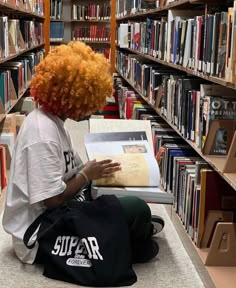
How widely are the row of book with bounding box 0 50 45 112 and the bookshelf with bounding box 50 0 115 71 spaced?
1894 millimetres

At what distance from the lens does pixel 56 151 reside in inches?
80.4

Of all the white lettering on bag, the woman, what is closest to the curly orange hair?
the woman

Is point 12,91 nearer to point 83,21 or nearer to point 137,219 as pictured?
point 137,219

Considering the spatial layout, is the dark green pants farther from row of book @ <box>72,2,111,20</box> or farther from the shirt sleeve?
row of book @ <box>72,2,111,20</box>

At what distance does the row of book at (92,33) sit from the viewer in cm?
834

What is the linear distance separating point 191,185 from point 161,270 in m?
0.47

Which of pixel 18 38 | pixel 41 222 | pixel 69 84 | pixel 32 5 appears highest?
pixel 32 5

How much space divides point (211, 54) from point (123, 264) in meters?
0.98

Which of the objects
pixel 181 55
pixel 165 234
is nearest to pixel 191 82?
pixel 181 55

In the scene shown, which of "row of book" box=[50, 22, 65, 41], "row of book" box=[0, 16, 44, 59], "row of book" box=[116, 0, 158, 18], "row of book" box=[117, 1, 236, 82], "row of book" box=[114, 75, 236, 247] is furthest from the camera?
"row of book" box=[50, 22, 65, 41]

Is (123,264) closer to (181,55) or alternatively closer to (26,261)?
(26,261)

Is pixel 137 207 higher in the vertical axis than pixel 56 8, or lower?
lower

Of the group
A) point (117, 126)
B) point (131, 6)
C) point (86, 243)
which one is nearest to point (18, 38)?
point (131, 6)

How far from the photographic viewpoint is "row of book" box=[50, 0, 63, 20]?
8156 mm
